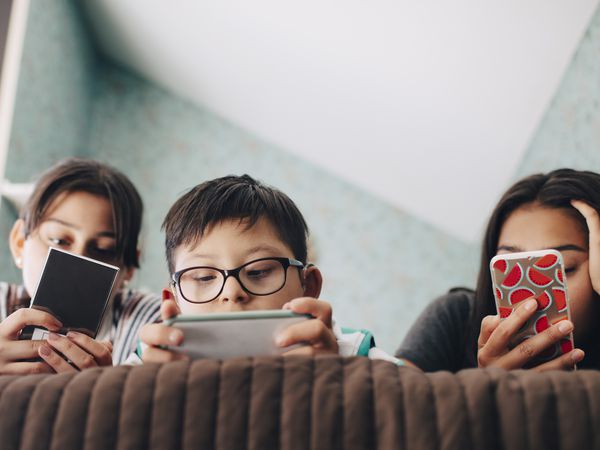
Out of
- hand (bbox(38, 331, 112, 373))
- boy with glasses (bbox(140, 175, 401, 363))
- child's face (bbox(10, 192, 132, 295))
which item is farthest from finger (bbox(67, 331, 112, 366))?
child's face (bbox(10, 192, 132, 295))

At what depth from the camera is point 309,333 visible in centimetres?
62

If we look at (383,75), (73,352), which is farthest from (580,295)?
(383,75)

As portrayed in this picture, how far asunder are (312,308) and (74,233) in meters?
0.72

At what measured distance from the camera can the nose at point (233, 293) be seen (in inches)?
30.9

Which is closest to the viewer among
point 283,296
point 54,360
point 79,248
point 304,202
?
point 54,360

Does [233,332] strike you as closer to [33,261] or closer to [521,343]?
[521,343]

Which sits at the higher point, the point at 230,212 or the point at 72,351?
the point at 230,212

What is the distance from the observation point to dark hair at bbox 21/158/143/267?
123 centimetres

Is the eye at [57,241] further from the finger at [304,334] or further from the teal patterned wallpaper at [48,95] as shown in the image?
the teal patterned wallpaper at [48,95]

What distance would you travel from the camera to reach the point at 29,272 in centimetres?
119

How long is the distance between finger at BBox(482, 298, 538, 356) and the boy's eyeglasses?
0.95 feet

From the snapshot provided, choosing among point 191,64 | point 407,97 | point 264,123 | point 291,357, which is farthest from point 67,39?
point 291,357

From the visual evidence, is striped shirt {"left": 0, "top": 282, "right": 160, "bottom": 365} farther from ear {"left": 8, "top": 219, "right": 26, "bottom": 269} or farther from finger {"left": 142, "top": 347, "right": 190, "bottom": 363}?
finger {"left": 142, "top": 347, "right": 190, "bottom": 363}

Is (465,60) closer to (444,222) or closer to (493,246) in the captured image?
(493,246)
